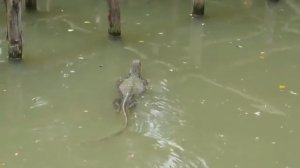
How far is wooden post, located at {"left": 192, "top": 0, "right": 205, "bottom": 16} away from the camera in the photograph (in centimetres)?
972

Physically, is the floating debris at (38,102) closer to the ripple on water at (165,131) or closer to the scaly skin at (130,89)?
the scaly skin at (130,89)

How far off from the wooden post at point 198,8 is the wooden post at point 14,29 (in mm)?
3430

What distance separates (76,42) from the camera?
8.59m

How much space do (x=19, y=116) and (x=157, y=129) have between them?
1596 millimetres

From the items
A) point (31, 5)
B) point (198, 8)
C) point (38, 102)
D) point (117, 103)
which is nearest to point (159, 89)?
point (117, 103)

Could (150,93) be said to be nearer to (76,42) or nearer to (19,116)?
(19,116)

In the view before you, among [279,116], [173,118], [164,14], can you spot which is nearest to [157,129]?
[173,118]

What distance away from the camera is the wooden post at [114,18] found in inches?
334

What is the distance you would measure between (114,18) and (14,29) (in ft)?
5.57

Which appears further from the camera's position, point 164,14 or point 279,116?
point 164,14

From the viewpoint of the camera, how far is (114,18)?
28.2 ft

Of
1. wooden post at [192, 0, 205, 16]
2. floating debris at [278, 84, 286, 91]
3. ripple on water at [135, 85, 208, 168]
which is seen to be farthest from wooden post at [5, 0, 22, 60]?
floating debris at [278, 84, 286, 91]

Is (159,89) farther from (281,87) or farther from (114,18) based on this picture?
(114,18)

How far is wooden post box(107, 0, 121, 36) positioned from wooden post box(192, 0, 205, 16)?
174 cm
